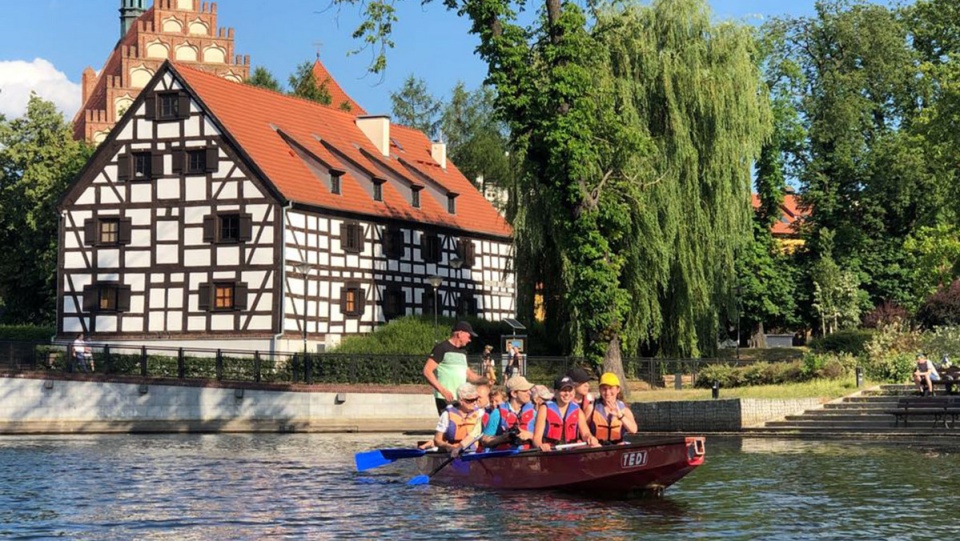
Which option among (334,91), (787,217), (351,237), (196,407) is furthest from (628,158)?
(787,217)

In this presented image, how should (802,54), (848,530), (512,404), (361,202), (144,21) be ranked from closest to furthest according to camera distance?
(848,530) < (512,404) < (361,202) < (802,54) < (144,21)

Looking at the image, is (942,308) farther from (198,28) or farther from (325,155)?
(198,28)

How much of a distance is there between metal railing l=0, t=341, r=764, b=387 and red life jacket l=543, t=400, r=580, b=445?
75.6 feet

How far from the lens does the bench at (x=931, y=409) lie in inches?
1209

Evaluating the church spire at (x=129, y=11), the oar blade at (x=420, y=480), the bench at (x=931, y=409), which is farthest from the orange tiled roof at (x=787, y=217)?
the church spire at (x=129, y=11)

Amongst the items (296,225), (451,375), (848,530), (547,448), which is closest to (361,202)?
(296,225)

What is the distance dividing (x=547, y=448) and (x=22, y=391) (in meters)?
29.6

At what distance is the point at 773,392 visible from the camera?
35750 mm

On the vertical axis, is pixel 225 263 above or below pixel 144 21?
below

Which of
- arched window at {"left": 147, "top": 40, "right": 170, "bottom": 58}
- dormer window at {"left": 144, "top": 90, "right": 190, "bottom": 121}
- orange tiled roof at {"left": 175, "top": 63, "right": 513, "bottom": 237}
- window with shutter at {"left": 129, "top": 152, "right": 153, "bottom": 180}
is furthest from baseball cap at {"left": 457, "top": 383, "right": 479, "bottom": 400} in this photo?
arched window at {"left": 147, "top": 40, "right": 170, "bottom": 58}

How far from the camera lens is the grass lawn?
3478 cm

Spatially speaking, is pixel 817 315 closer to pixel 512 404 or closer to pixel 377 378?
pixel 377 378

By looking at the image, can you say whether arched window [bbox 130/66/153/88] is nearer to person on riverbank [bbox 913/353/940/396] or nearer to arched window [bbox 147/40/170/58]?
arched window [bbox 147/40/170/58]

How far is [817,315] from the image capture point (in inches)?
2469
